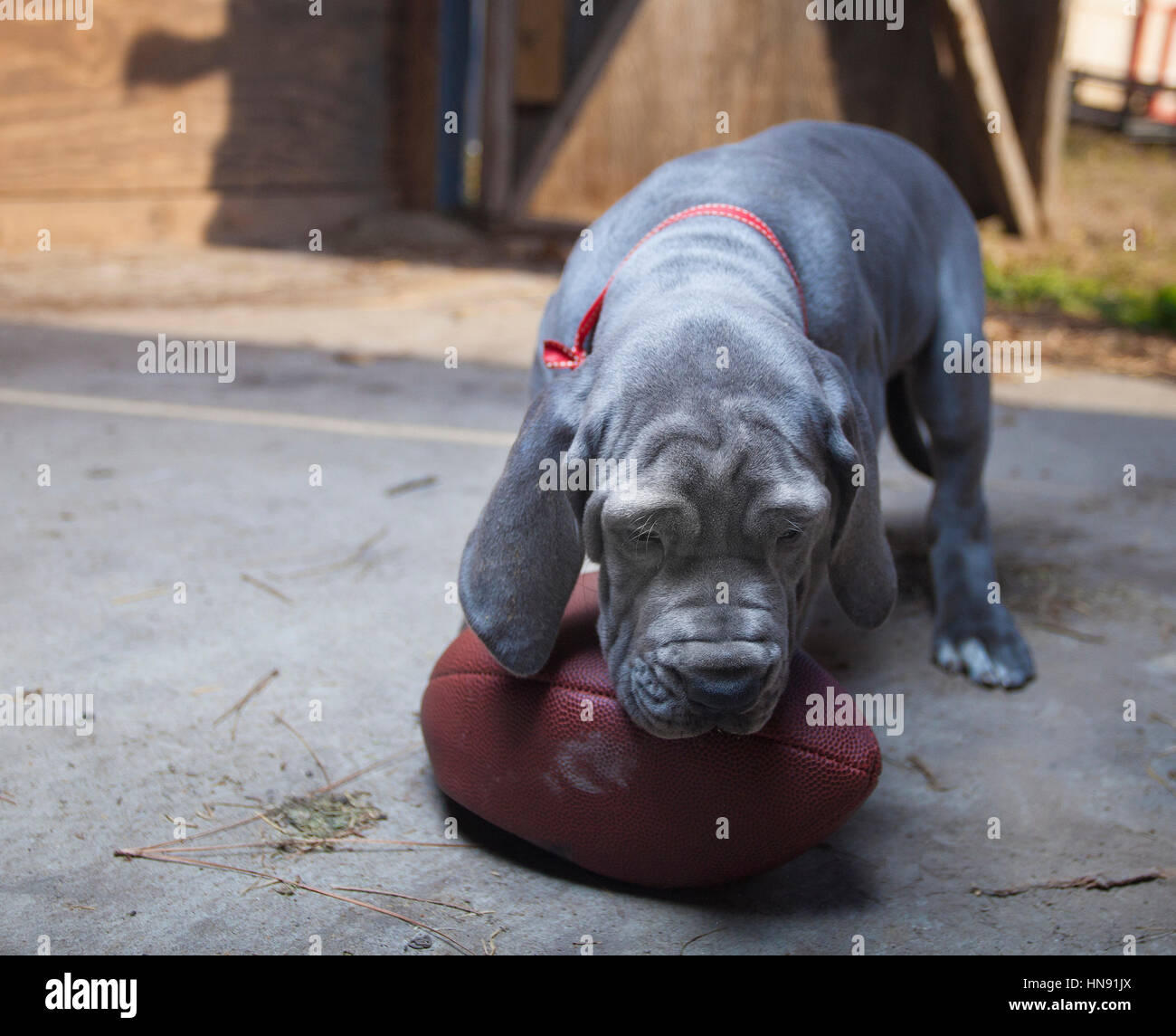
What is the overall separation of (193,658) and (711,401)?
5.82 ft

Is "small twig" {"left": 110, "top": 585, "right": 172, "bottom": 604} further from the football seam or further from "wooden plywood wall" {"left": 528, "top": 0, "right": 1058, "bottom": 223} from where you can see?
"wooden plywood wall" {"left": 528, "top": 0, "right": 1058, "bottom": 223}

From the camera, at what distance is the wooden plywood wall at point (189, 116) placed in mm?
7859

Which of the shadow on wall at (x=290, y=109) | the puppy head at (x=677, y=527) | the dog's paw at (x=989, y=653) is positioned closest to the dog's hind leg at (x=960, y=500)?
the dog's paw at (x=989, y=653)

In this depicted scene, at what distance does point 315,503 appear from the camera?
456 centimetres

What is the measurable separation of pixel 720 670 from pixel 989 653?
168cm

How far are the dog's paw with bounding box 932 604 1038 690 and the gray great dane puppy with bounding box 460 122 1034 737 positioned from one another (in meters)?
0.79

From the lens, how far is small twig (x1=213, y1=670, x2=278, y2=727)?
316 cm

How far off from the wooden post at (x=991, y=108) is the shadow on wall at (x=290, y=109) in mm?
4470

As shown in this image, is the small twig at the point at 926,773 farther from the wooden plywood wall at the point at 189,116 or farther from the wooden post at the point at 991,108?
the wooden post at the point at 991,108

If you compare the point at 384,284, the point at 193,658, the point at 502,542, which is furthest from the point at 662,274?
the point at 384,284
